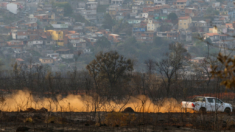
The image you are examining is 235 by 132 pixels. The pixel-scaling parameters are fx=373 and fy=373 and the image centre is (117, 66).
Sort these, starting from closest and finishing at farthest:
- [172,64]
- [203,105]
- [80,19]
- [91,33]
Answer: [203,105] < [172,64] < [91,33] < [80,19]

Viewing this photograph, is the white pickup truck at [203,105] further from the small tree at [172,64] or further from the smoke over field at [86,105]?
the small tree at [172,64]

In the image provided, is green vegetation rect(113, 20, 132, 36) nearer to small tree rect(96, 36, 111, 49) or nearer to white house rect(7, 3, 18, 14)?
small tree rect(96, 36, 111, 49)

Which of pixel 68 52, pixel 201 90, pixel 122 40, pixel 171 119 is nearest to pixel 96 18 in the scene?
pixel 122 40

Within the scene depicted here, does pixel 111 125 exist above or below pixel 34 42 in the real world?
above

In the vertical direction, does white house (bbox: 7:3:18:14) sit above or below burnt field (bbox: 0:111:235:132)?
above

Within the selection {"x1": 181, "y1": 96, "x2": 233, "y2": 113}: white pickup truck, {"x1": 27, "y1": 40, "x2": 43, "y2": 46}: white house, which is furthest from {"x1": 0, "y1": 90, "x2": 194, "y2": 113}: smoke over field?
{"x1": 27, "y1": 40, "x2": 43, "y2": 46}: white house

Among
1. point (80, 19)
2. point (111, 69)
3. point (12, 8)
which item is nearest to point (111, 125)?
point (111, 69)

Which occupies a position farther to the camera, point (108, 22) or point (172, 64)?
point (108, 22)

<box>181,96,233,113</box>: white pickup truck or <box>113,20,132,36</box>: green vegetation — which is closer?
<box>181,96,233,113</box>: white pickup truck

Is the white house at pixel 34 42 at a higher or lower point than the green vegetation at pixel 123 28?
lower

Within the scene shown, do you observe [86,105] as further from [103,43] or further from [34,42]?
[103,43]

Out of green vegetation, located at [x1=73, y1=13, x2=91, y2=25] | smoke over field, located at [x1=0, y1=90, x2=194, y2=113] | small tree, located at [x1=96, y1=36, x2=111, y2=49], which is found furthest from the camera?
green vegetation, located at [x1=73, y1=13, x2=91, y2=25]

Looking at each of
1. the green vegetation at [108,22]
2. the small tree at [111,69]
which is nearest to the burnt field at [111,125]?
the small tree at [111,69]

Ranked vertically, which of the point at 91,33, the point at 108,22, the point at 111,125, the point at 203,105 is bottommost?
the point at 91,33
